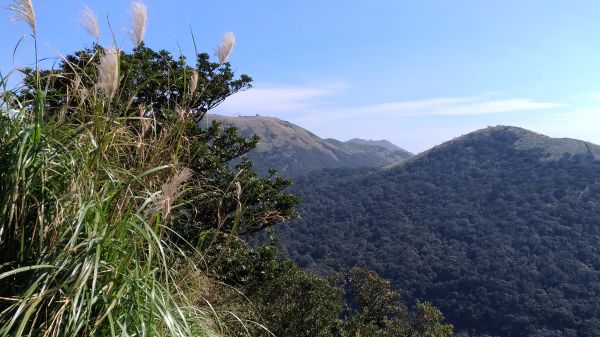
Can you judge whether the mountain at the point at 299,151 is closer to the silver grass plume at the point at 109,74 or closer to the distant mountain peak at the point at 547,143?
the distant mountain peak at the point at 547,143

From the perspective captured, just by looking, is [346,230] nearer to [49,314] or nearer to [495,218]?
[495,218]

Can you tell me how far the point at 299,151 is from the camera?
500ft

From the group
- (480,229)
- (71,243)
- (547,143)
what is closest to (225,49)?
(71,243)

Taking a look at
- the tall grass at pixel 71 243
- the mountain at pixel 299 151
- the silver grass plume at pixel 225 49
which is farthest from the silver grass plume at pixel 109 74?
the mountain at pixel 299 151

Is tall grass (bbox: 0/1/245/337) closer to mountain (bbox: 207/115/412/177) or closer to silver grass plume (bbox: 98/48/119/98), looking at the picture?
silver grass plume (bbox: 98/48/119/98)

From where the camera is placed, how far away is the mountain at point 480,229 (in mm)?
45875

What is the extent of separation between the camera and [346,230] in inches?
2677

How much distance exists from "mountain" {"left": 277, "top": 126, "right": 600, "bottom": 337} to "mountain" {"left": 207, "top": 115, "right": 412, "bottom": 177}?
1620 inches

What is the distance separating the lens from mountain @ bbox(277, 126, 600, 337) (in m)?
45.9

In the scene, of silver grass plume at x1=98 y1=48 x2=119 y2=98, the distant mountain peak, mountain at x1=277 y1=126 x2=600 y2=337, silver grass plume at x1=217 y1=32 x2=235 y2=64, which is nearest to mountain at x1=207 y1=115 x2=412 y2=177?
mountain at x1=277 y1=126 x2=600 y2=337

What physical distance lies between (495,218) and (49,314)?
2785 inches

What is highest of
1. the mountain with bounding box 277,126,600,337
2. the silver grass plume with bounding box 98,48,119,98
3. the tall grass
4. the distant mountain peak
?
the silver grass plume with bounding box 98,48,119,98

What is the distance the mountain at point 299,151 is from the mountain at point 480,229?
41147mm

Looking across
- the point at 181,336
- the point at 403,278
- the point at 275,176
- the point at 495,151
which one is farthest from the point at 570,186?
the point at 181,336
